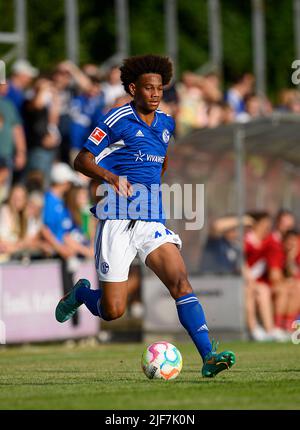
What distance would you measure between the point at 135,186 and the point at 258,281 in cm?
964

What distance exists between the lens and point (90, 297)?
11.4 metres

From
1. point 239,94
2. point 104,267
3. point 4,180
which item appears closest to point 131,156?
point 104,267

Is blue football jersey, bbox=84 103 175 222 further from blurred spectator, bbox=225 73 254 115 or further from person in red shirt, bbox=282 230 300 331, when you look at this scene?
blurred spectator, bbox=225 73 254 115

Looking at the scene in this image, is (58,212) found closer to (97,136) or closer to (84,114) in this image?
(84,114)

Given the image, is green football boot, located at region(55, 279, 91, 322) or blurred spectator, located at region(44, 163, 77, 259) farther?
blurred spectator, located at region(44, 163, 77, 259)

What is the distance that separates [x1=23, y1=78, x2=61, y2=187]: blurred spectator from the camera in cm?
1984

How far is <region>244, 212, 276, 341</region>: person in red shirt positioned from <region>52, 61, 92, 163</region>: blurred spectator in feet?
11.5

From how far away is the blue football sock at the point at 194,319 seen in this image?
1040 cm

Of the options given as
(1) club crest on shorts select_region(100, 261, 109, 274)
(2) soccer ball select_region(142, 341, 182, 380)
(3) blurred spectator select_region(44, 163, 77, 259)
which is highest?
(3) blurred spectator select_region(44, 163, 77, 259)

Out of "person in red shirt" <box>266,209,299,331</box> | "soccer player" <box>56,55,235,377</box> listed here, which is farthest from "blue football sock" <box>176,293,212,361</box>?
"person in red shirt" <box>266,209,299,331</box>

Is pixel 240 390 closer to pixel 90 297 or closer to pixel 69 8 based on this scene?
pixel 90 297

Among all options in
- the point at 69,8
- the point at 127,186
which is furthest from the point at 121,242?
the point at 69,8

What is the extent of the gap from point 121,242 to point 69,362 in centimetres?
340

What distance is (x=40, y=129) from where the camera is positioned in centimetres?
1984
